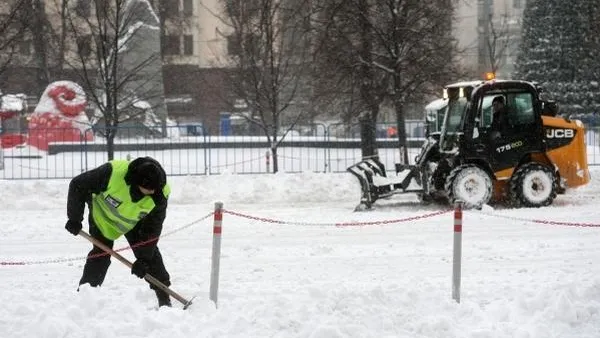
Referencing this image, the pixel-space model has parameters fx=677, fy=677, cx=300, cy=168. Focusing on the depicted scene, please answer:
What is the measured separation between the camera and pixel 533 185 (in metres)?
13.2

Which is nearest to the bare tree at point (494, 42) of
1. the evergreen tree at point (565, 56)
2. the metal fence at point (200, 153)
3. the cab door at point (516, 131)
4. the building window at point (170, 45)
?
the evergreen tree at point (565, 56)

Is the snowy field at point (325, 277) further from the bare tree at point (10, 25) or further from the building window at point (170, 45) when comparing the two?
the building window at point (170, 45)

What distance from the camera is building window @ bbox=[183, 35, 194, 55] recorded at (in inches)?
2169

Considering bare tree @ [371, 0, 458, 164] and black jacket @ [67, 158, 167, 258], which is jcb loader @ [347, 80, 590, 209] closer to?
bare tree @ [371, 0, 458, 164]

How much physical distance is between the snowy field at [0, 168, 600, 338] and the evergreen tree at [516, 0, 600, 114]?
2621 cm

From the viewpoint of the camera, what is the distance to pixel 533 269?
334 inches

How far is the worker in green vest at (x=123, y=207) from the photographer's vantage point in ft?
20.4

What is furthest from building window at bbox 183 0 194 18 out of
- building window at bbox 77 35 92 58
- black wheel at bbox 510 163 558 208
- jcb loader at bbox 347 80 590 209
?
black wheel at bbox 510 163 558 208

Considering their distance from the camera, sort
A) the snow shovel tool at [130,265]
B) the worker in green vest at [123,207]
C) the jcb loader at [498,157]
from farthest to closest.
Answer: the jcb loader at [498,157]
the snow shovel tool at [130,265]
the worker in green vest at [123,207]

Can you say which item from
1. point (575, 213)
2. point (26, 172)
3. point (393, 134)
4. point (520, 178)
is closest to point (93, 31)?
point (26, 172)

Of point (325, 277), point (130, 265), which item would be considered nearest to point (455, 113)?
point (325, 277)

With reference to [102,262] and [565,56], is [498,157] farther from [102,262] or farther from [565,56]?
[565,56]

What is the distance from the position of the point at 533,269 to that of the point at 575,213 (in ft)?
14.8

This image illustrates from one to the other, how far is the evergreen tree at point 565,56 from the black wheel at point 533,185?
27397 mm
